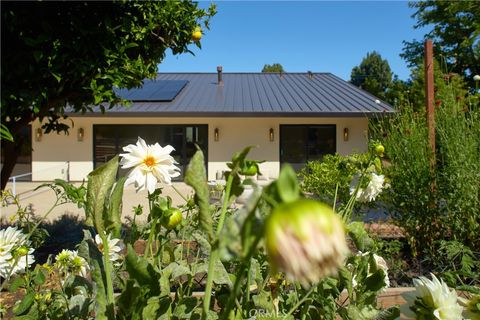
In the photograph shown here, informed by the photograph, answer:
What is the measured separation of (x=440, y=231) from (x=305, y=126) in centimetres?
994

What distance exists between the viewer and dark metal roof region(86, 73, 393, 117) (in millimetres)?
11883

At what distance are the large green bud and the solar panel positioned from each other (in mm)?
12627

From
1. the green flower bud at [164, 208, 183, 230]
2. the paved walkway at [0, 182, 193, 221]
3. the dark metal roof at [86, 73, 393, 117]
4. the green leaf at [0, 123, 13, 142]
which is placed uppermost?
the dark metal roof at [86, 73, 393, 117]

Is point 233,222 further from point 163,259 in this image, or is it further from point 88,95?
point 88,95

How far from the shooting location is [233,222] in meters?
0.36

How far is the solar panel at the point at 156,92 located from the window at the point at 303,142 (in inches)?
167

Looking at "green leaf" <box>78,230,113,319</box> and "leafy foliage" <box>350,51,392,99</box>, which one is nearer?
"green leaf" <box>78,230,113,319</box>

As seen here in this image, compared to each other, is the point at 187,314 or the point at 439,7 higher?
the point at 439,7

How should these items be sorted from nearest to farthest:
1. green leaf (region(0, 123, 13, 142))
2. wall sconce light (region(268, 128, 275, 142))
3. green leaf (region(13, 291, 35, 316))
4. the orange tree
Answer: green leaf (region(13, 291, 35, 316)), green leaf (region(0, 123, 13, 142)), the orange tree, wall sconce light (region(268, 128, 275, 142))

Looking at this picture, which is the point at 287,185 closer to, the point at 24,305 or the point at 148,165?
the point at 148,165

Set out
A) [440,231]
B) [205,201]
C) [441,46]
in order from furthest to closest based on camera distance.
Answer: [441,46] < [440,231] < [205,201]

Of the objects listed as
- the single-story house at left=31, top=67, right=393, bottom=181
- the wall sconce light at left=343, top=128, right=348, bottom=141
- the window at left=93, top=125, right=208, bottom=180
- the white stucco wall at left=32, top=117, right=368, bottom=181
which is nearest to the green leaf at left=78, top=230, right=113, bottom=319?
the single-story house at left=31, top=67, right=393, bottom=181

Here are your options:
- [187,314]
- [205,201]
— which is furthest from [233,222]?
[187,314]

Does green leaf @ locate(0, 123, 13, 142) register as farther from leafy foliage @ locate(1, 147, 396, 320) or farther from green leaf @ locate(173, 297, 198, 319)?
green leaf @ locate(173, 297, 198, 319)
